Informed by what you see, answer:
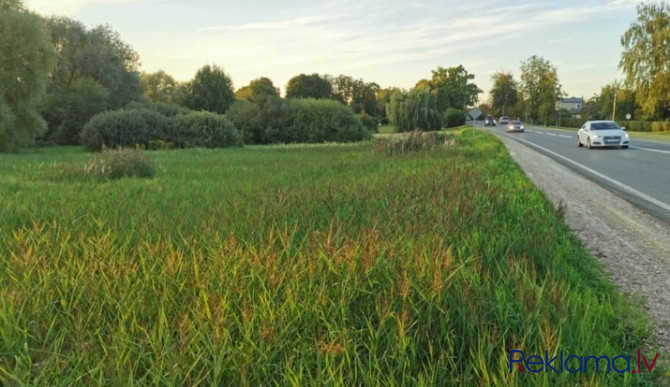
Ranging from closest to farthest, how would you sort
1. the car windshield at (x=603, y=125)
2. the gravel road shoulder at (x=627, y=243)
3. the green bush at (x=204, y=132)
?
the gravel road shoulder at (x=627, y=243) < the car windshield at (x=603, y=125) < the green bush at (x=204, y=132)

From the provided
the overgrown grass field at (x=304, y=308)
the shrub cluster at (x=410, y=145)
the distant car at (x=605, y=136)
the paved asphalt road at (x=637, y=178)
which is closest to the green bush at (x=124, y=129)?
the shrub cluster at (x=410, y=145)

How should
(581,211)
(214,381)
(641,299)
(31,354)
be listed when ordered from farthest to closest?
(581,211) < (641,299) < (31,354) < (214,381)

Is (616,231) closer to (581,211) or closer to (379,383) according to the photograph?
(581,211)

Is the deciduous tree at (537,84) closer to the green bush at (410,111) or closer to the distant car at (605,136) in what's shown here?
the green bush at (410,111)

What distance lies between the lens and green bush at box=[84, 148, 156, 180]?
9.62 meters

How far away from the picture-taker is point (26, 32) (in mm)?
25109

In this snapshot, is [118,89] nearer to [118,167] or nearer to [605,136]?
[118,167]

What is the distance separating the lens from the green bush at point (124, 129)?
26.8 metres

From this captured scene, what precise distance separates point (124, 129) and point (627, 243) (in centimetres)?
2740

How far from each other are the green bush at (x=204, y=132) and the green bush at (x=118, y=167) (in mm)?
17667

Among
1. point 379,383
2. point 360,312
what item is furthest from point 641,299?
point 379,383

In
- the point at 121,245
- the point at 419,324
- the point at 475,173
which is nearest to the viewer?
the point at 419,324

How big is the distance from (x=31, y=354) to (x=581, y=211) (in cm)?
701

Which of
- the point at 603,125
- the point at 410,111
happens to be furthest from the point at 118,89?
the point at 603,125
